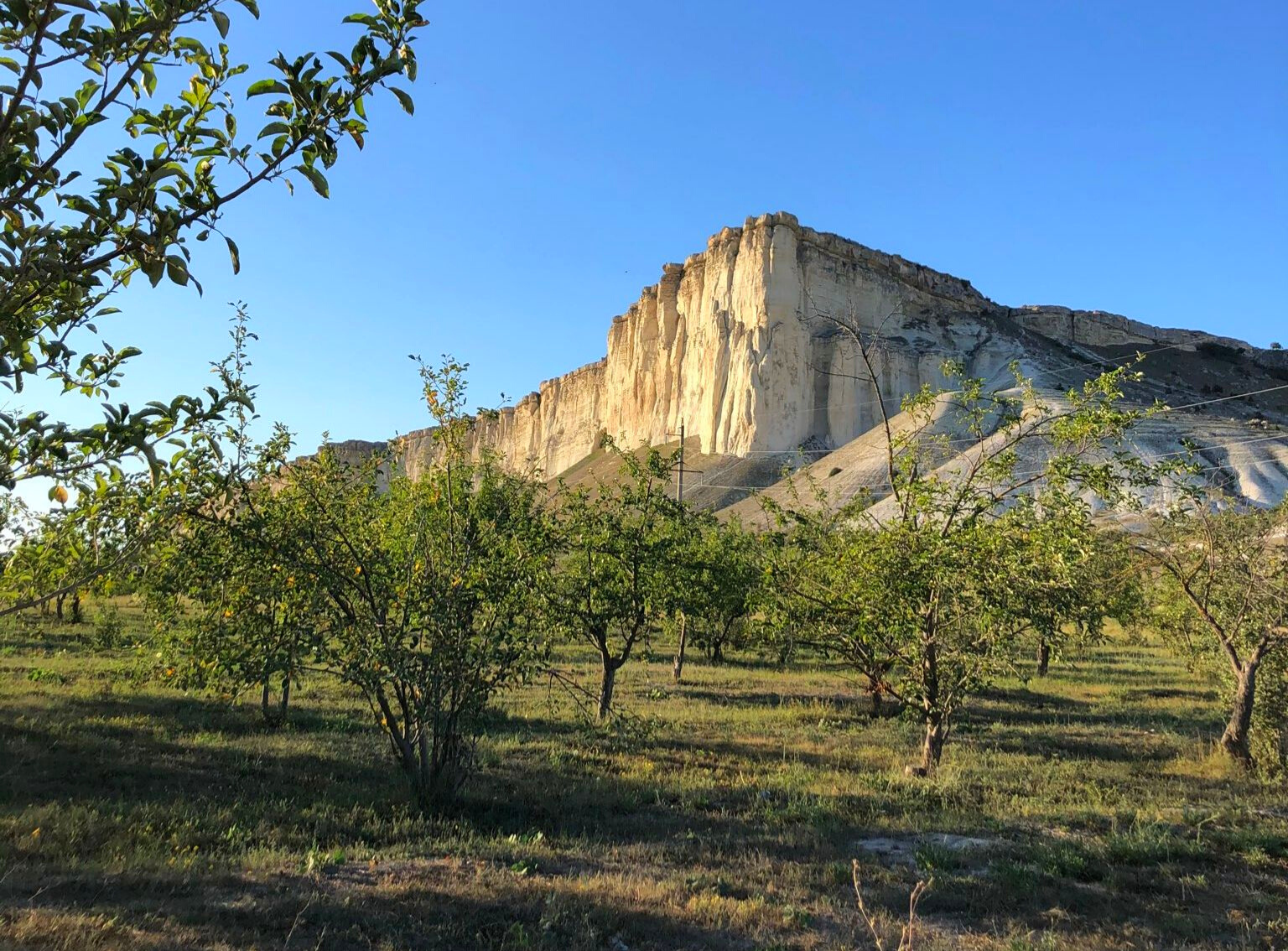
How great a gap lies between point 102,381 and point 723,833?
704 cm

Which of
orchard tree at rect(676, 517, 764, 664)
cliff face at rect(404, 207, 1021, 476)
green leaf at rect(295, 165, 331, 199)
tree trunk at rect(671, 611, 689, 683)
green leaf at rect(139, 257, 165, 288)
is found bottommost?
tree trunk at rect(671, 611, 689, 683)

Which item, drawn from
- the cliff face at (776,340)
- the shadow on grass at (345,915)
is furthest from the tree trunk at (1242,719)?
the cliff face at (776,340)

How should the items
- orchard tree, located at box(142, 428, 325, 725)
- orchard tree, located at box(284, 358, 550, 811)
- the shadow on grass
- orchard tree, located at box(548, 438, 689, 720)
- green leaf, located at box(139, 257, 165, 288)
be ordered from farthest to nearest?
orchard tree, located at box(548, 438, 689, 720)
orchard tree, located at box(284, 358, 550, 811)
orchard tree, located at box(142, 428, 325, 725)
the shadow on grass
green leaf, located at box(139, 257, 165, 288)

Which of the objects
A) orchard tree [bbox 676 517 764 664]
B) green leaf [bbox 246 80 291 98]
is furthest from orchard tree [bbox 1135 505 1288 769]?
green leaf [bbox 246 80 291 98]

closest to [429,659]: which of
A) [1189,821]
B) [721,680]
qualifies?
[1189,821]

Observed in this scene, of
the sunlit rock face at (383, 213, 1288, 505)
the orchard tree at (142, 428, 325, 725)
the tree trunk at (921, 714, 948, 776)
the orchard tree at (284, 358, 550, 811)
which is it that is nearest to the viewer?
the orchard tree at (142, 428, 325, 725)

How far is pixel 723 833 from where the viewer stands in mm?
7855

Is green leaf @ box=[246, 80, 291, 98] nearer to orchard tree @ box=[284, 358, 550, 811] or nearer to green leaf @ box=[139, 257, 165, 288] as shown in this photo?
green leaf @ box=[139, 257, 165, 288]

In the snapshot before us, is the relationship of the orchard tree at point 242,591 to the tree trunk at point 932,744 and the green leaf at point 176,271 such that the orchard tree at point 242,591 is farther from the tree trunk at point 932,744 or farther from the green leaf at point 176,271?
the tree trunk at point 932,744

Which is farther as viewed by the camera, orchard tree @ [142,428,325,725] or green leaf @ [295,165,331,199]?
orchard tree @ [142,428,325,725]

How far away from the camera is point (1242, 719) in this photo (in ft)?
38.4

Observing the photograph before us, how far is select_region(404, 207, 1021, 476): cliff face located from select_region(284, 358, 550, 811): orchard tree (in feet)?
187

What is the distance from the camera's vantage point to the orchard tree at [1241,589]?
11.5 meters

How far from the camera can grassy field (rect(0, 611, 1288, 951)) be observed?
5250 mm
